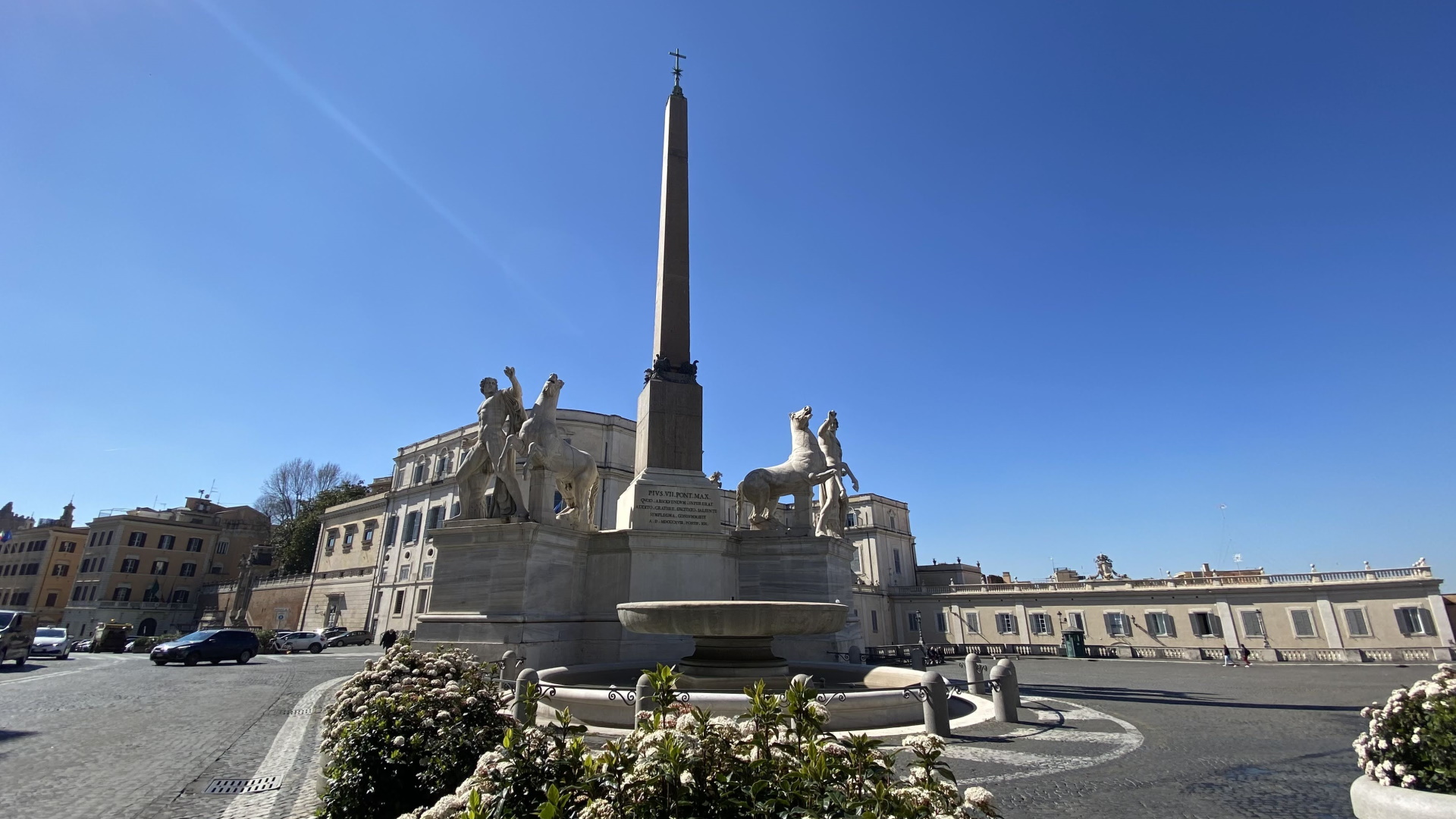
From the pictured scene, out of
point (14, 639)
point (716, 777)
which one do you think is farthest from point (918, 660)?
point (14, 639)

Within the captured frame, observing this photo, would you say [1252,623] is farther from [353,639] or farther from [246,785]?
[353,639]

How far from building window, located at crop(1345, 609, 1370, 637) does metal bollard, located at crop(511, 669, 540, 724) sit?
37.3 meters

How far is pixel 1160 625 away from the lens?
112 ft

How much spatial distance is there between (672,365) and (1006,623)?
34.3 meters

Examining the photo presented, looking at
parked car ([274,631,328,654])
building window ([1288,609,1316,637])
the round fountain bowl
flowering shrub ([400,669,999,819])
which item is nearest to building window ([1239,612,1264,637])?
building window ([1288,609,1316,637])

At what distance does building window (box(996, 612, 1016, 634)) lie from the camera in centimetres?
3947

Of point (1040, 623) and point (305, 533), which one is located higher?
point (305, 533)

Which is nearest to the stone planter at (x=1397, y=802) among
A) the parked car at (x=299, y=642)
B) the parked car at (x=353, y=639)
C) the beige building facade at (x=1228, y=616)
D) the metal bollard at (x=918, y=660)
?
the metal bollard at (x=918, y=660)

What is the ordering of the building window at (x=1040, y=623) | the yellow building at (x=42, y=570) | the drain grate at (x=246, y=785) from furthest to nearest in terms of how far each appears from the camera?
the yellow building at (x=42, y=570) < the building window at (x=1040, y=623) < the drain grate at (x=246, y=785)

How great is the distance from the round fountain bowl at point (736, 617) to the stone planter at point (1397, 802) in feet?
13.6

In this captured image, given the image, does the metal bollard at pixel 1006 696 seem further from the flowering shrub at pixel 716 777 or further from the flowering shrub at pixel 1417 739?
the flowering shrub at pixel 716 777

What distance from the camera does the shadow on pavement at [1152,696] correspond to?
10.3 meters

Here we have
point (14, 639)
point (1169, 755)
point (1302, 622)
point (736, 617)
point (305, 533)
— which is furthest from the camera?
point (305, 533)

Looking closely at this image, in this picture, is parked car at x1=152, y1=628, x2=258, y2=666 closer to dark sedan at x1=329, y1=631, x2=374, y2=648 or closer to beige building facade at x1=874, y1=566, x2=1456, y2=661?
dark sedan at x1=329, y1=631, x2=374, y2=648
